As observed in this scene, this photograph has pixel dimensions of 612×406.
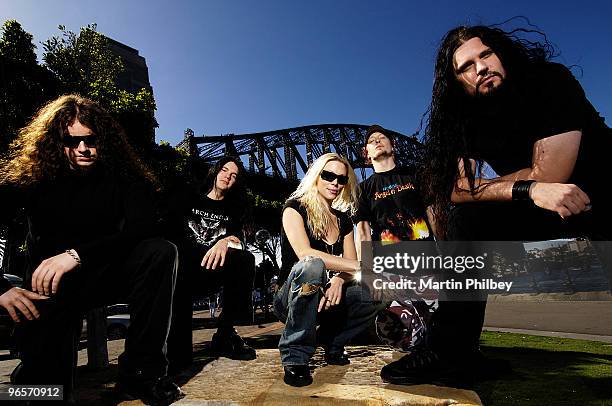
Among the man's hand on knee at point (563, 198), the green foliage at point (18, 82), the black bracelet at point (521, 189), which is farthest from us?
the green foliage at point (18, 82)

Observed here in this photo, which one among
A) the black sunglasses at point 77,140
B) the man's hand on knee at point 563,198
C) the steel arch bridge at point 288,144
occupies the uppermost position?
the steel arch bridge at point 288,144

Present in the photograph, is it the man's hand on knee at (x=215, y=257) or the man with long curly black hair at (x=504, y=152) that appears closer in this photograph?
the man with long curly black hair at (x=504, y=152)

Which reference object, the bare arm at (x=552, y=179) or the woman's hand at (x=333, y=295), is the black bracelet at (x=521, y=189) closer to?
the bare arm at (x=552, y=179)

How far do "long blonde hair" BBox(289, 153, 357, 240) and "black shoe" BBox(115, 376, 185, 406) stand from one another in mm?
1359

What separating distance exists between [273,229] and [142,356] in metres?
28.1

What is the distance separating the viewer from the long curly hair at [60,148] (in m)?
1.94

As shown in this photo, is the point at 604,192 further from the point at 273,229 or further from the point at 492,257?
the point at 273,229

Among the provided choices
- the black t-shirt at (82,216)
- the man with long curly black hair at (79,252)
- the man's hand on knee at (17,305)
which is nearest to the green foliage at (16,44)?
the man with long curly black hair at (79,252)

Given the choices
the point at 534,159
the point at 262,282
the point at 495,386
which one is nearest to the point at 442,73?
the point at 534,159

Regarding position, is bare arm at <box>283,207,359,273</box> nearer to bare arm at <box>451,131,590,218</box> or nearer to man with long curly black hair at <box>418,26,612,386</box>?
man with long curly black hair at <box>418,26,612,386</box>

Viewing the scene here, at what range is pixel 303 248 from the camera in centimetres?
246

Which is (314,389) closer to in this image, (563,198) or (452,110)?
(563,198)

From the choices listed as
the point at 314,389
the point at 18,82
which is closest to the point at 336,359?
the point at 314,389

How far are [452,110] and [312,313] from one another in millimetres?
1408
